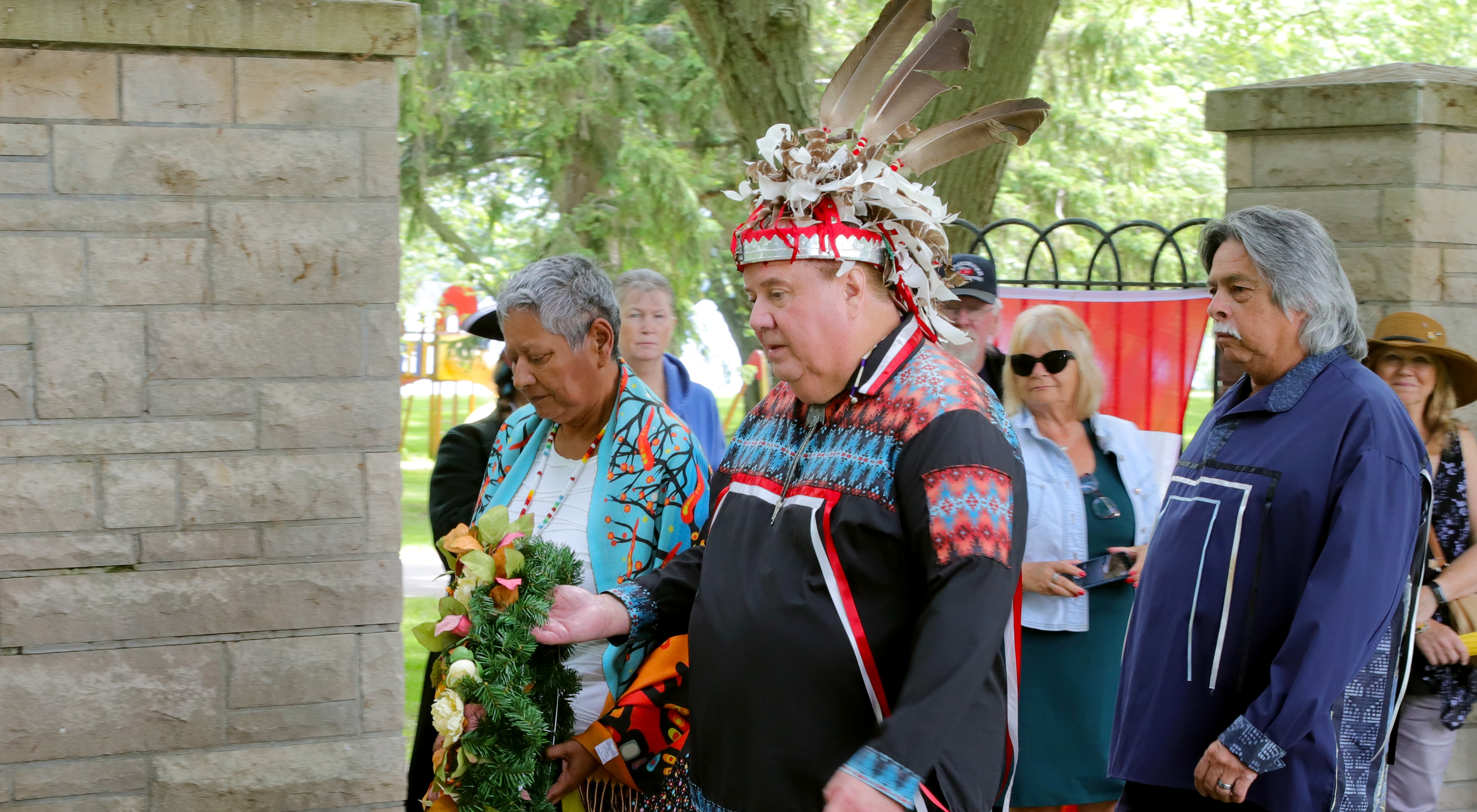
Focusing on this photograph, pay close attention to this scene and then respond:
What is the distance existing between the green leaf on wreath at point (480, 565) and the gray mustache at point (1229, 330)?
1771 mm

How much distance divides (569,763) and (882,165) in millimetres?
1572

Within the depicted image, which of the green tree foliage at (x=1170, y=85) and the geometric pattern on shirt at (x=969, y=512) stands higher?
the green tree foliage at (x=1170, y=85)

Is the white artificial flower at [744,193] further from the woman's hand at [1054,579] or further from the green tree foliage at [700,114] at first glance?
the green tree foliage at [700,114]

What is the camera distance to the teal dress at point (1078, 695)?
12.6ft

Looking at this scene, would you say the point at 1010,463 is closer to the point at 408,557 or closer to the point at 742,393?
the point at 408,557

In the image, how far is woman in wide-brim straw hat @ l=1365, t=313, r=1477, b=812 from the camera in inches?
152

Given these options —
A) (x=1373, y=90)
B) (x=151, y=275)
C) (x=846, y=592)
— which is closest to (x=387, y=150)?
(x=151, y=275)

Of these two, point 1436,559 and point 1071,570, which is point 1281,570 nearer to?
point 1071,570

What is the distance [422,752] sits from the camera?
12.6 ft

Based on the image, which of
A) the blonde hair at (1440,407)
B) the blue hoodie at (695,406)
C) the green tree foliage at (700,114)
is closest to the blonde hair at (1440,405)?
the blonde hair at (1440,407)

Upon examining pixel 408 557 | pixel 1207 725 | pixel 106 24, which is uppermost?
pixel 106 24

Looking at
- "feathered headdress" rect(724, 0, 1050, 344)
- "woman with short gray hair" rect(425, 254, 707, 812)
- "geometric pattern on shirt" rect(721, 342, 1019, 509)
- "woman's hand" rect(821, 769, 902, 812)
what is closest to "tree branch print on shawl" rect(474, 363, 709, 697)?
"woman with short gray hair" rect(425, 254, 707, 812)

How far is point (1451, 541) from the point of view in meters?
3.93

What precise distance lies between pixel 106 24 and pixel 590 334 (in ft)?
4.45
